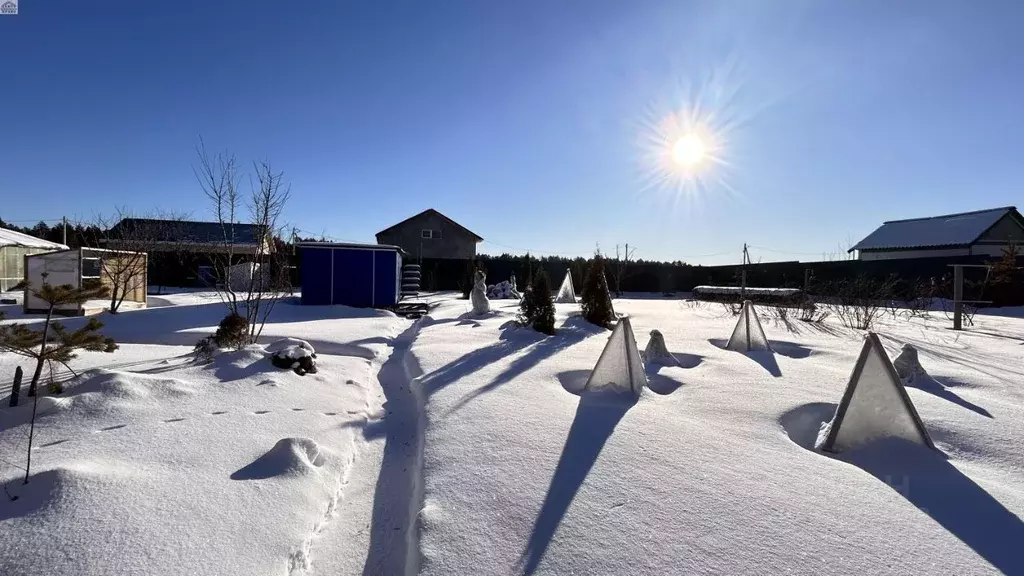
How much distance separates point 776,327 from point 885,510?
770 centimetres

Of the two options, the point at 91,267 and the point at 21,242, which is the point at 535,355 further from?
the point at 21,242

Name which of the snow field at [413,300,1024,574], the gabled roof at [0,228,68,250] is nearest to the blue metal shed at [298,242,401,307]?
the snow field at [413,300,1024,574]

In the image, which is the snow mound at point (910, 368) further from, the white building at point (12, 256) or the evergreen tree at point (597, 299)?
the white building at point (12, 256)

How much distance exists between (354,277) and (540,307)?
671 cm

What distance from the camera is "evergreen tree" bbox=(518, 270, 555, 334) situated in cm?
848

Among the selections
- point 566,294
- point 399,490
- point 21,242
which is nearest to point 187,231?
point 21,242

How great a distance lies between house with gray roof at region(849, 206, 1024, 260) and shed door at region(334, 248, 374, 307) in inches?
1045

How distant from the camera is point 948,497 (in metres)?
2.43

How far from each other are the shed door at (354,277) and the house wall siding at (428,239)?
16405mm

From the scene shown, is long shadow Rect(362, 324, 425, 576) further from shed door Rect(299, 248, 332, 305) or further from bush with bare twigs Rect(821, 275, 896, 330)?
bush with bare twigs Rect(821, 275, 896, 330)

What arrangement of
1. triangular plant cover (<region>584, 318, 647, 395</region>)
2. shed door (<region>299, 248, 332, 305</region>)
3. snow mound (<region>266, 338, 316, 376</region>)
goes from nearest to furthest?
triangular plant cover (<region>584, 318, 647, 395</region>) < snow mound (<region>266, 338, 316, 376</region>) < shed door (<region>299, 248, 332, 305</region>)

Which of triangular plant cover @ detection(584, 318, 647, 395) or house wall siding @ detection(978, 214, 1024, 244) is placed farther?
house wall siding @ detection(978, 214, 1024, 244)

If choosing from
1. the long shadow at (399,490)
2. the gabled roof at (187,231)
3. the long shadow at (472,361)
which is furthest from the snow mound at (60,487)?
the gabled roof at (187,231)

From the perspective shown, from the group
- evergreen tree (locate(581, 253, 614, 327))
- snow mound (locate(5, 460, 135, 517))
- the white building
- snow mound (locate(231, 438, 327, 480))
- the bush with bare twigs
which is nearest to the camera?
snow mound (locate(5, 460, 135, 517))
